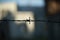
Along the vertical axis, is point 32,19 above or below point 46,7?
below

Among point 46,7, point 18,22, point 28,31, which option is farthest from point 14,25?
point 46,7

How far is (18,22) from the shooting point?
1.62 m

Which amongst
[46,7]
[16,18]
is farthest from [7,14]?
[46,7]

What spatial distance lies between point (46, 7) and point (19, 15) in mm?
346

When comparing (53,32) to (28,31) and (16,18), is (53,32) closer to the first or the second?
(28,31)

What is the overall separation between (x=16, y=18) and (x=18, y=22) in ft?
0.18

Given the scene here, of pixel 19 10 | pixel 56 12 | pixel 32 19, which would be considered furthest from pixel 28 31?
pixel 56 12

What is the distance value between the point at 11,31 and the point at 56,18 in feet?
1.89

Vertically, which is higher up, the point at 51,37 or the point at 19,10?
the point at 19,10

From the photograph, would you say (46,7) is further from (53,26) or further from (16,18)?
(16,18)

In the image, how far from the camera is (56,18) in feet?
5.27

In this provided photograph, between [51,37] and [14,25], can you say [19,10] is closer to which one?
[14,25]

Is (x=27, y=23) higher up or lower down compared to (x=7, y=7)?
lower down

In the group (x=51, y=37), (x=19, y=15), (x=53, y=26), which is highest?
(x=19, y=15)
